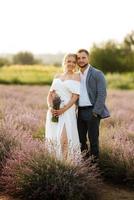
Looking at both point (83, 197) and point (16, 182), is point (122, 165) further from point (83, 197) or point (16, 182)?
point (16, 182)

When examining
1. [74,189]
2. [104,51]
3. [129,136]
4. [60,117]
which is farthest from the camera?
[104,51]

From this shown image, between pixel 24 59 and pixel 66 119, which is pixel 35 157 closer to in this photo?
pixel 66 119

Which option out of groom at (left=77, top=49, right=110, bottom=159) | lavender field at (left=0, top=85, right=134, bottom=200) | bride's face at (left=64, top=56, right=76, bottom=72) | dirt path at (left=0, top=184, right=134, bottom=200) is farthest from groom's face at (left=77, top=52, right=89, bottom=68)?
dirt path at (left=0, top=184, right=134, bottom=200)

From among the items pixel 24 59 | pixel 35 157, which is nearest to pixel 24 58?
pixel 24 59

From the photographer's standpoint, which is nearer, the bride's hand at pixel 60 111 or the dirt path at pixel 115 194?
the dirt path at pixel 115 194

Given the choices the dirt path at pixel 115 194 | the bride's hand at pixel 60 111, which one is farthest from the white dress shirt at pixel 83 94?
the dirt path at pixel 115 194

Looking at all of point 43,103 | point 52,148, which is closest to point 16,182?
point 52,148

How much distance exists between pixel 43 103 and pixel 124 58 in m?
36.3

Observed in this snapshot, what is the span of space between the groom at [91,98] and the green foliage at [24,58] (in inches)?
3111

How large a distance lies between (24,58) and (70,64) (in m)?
81.1

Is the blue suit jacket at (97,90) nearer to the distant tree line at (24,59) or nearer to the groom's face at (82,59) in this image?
the groom's face at (82,59)

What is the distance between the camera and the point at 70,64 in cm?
722

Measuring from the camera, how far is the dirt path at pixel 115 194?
22.0 ft

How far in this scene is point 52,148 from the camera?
6.54 metres
